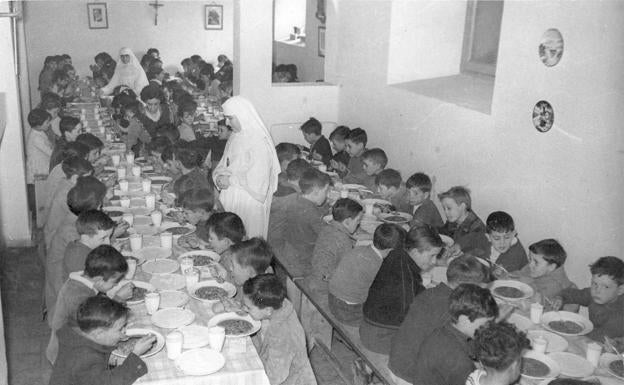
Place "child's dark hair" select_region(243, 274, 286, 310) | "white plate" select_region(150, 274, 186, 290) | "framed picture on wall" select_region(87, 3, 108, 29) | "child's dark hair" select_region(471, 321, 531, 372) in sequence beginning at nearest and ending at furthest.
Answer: "child's dark hair" select_region(471, 321, 531, 372) < "child's dark hair" select_region(243, 274, 286, 310) < "white plate" select_region(150, 274, 186, 290) < "framed picture on wall" select_region(87, 3, 108, 29)

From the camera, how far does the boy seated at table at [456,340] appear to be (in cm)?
336

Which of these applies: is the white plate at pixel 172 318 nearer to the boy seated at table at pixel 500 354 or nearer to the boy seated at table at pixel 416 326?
the boy seated at table at pixel 416 326

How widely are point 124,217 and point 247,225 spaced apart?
1.24m

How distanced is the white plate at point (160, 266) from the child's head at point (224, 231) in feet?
1.09

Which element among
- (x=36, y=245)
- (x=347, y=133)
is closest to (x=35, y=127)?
(x=36, y=245)

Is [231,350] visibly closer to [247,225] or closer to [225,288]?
[225,288]

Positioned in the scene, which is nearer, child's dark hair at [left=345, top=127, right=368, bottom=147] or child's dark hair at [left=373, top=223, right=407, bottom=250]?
child's dark hair at [left=373, top=223, right=407, bottom=250]

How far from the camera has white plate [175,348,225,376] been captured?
320 cm

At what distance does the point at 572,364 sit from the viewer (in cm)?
348

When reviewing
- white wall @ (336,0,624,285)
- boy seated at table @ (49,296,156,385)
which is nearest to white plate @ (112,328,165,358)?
boy seated at table @ (49,296,156,385)

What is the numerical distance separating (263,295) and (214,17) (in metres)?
11.8

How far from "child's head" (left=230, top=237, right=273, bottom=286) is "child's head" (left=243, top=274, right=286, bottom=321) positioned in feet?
1.30

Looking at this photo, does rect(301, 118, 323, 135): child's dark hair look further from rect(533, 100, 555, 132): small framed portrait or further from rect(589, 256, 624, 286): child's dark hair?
rect(589, 256, 624, 286): child's dark hair

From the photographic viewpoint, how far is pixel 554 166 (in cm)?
537
